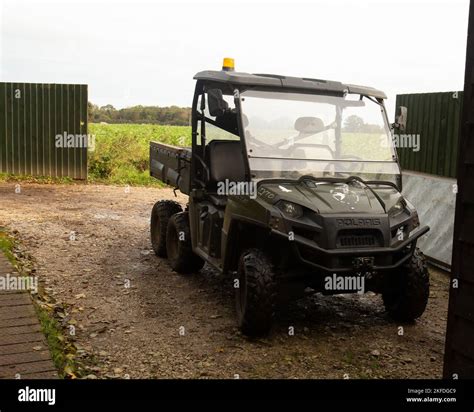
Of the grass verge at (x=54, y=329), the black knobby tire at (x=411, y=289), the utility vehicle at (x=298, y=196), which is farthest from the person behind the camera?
the black knobby tire at (x=411, y=289)

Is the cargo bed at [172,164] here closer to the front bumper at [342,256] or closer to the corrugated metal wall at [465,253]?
the front bumper at [342,256]

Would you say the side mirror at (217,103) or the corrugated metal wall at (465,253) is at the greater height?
the side mirror at (217,103)

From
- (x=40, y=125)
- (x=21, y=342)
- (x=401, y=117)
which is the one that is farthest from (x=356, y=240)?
(x=40, y=125)

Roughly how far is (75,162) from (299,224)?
1093 cm

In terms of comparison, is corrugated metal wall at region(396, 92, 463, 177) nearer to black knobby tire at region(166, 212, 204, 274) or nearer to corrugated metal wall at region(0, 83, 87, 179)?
black knobby tire at region(166, 212, 204, 274)

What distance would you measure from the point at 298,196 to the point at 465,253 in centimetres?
185

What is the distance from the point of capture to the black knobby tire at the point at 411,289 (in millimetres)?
5246

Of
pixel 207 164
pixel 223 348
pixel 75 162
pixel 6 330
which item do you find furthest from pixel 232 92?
pixel 75 162

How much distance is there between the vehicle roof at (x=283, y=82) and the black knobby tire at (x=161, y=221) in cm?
215

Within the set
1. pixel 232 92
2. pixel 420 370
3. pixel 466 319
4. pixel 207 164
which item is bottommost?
pixel 420 370

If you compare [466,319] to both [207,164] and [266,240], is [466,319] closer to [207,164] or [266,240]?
[266,240]

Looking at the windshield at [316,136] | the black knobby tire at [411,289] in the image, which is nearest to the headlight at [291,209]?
the windshield at [316,136]

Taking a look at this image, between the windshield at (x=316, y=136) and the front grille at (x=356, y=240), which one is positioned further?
the windshield at (x=316, y=136)

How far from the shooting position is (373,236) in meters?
4.82
